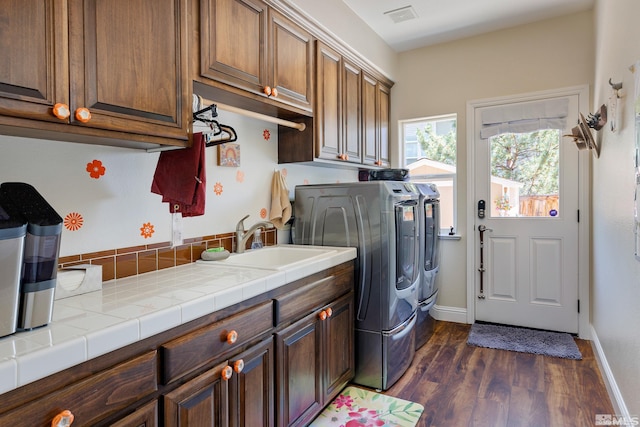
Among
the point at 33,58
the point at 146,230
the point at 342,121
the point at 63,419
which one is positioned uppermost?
the point at 342,121

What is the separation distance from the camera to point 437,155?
150 inches

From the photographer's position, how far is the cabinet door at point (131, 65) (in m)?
1.20

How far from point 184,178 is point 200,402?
2.93ft

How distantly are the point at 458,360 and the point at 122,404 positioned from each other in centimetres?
248

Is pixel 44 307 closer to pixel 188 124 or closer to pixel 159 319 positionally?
pixel 159 319

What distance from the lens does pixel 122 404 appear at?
1040 mm

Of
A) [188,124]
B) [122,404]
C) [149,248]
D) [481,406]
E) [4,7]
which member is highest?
[4,7]

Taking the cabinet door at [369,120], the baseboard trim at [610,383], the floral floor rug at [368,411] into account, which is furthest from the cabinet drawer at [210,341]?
the cabinet door at [369,120]

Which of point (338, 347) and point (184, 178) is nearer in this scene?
point (184, 178)

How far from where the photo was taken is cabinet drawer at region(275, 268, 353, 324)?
1.73 metres

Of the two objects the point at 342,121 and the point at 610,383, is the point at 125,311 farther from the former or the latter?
the point at 610,383

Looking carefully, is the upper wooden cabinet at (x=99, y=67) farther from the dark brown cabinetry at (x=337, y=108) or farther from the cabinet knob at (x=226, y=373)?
the dark brown cabinetry at (x=337, y=108)

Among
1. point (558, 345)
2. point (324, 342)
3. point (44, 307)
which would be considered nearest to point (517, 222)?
point (558, 345)

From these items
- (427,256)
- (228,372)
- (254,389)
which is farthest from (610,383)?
(228,372)
